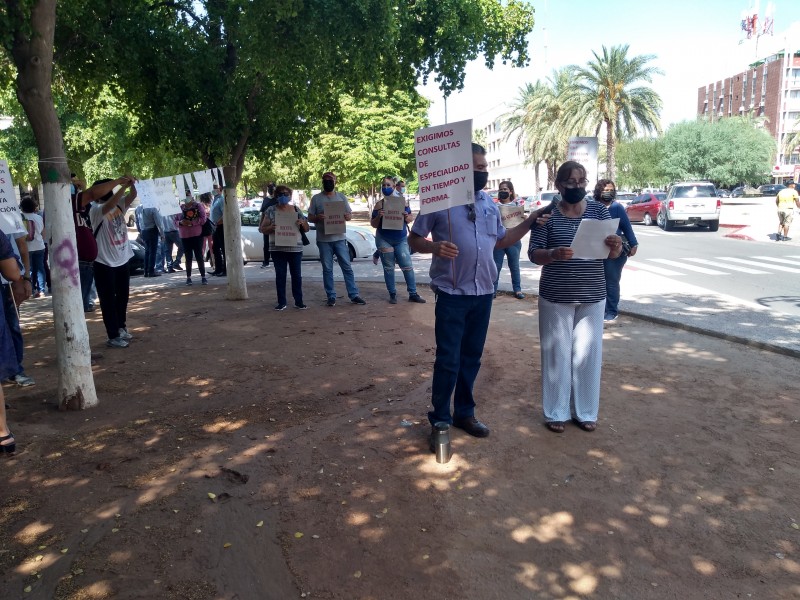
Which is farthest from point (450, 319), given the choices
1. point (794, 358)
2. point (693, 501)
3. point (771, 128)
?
point (771, 128)

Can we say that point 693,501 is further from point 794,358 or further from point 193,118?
point 193,118

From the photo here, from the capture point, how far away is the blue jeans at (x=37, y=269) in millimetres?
11953

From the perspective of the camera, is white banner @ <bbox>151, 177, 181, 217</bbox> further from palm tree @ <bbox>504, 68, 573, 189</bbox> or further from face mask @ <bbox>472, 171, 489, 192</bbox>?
palm tree @ <bbox>504, 68, 573, 189</bbox>

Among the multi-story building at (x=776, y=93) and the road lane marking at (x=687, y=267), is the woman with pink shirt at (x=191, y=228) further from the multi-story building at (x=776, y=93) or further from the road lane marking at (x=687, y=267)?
the multi-story building at (x=776, y=93)

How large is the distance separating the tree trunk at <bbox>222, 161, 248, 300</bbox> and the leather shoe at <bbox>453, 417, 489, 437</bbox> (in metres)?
6.71

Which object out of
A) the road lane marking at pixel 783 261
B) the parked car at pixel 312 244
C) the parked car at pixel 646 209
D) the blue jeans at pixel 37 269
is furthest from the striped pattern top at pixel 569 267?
the parked car at pixel 646 209

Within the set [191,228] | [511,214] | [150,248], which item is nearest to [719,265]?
[511,214]

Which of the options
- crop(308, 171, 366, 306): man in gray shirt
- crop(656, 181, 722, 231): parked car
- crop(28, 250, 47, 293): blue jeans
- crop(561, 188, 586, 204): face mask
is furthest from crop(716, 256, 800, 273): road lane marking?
crop(28, 250, 47, 293): blue jeans

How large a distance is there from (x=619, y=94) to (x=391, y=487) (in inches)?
1477

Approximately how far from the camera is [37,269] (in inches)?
485

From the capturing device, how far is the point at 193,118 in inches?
389

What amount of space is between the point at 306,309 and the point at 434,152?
234 inches

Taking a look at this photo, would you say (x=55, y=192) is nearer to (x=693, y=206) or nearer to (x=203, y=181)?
(x=203, y=181)

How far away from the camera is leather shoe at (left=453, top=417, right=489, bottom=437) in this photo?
4844mm
